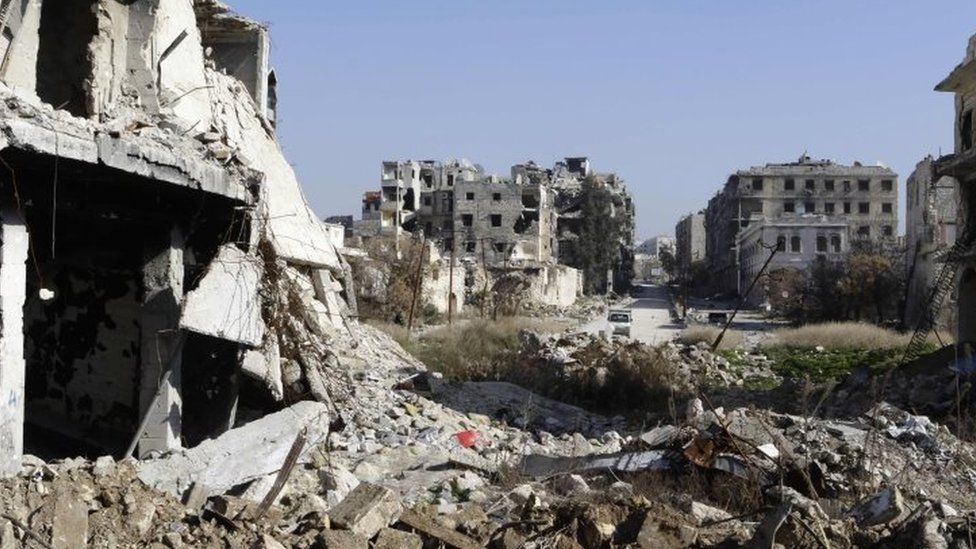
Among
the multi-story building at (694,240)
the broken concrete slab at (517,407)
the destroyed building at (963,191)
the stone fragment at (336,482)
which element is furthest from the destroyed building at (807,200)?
the stone fragment at (336,482)

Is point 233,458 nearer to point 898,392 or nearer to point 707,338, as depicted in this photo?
point 898,392

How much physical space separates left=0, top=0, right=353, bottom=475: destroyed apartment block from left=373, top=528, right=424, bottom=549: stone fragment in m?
3.22

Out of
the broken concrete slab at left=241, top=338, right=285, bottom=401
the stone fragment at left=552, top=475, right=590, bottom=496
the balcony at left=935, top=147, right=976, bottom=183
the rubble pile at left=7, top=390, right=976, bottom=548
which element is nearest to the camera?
the rubble pile at left=7, top=390, right=976, bottom=548

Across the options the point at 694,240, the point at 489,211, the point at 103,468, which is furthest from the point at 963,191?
the point at 694,240

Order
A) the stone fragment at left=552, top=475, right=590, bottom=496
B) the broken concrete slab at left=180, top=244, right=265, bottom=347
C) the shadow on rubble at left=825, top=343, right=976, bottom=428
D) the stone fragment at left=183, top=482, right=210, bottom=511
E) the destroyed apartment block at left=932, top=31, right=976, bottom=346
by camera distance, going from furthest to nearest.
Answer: the destroyed apartment block at left=932, top=31, right=976, bottom=346
the shadow on rubble at left=825, top=343, right=976, bottom=428
the broken concrete slab at left=180, top=244, right=265, bottom=347
the stone fragment at left=552, top=475, right=590, bottom=496
the stone fragment at left=183, top=482, right=210, bottom=511

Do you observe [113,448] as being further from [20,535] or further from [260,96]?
[260,96]

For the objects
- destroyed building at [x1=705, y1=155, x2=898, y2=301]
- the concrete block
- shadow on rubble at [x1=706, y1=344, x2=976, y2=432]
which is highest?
destroyed building at [x1=705, y1=155, x2=898, y2=301]

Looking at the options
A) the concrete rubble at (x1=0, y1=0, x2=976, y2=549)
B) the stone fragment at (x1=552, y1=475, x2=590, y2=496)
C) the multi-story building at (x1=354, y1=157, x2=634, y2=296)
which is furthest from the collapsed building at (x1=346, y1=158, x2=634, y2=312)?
the stone fragment at (x1=552, y1=475, x2=590, y2=496)

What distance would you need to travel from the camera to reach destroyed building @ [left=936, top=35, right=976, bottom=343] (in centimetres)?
2241

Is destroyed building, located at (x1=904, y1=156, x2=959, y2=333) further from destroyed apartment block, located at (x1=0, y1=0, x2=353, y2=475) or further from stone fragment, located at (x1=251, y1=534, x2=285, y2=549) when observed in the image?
stone fragment, located at (x1=251, y1=534, x2=285, y2=549)

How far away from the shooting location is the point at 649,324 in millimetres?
45531

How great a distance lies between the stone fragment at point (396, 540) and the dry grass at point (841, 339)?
2487cm

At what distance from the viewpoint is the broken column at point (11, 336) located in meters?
7.32

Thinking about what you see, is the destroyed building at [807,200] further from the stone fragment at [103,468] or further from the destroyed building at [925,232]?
the stone fragment at [103,468]
